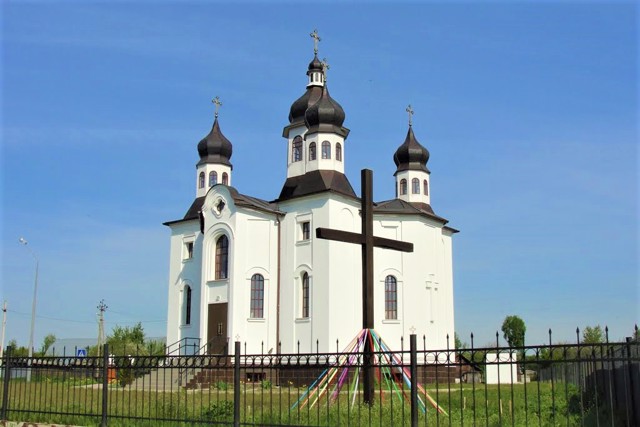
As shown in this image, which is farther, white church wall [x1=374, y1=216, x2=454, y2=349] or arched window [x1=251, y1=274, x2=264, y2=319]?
white church wall [x1=374, y1=216, x2=454, y2=349]

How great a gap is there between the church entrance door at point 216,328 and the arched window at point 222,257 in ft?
4.53

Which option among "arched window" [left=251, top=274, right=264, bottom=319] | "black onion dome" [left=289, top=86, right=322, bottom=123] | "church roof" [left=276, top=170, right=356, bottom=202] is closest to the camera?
"arched window" [left=251, top=274, right=264, bottom=319]

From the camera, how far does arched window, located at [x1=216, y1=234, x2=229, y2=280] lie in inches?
1155

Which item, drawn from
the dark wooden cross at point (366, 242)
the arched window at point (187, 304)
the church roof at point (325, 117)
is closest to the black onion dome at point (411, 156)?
the church roof at point (325, 117)

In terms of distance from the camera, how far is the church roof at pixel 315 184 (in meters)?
29.5

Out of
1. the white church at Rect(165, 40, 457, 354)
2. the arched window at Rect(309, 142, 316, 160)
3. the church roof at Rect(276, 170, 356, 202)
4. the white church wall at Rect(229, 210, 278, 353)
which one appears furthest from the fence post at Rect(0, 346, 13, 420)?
the arched window at Rect(309, 142, 316, 160)

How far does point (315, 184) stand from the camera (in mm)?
29812

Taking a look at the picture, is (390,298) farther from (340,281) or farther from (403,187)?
(403,187)

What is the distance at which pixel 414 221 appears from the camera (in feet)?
99.9

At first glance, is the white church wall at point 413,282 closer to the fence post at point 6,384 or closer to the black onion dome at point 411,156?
the black onion dome at point 411,156

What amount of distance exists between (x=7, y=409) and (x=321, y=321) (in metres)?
15.8

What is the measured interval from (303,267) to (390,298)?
416 centimetres

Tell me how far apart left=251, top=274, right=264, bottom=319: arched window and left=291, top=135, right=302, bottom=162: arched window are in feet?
20.2

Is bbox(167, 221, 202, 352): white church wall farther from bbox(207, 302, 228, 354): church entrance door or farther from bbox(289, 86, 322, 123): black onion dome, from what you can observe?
bbox(289, 86, 322, 123): black onion dome
